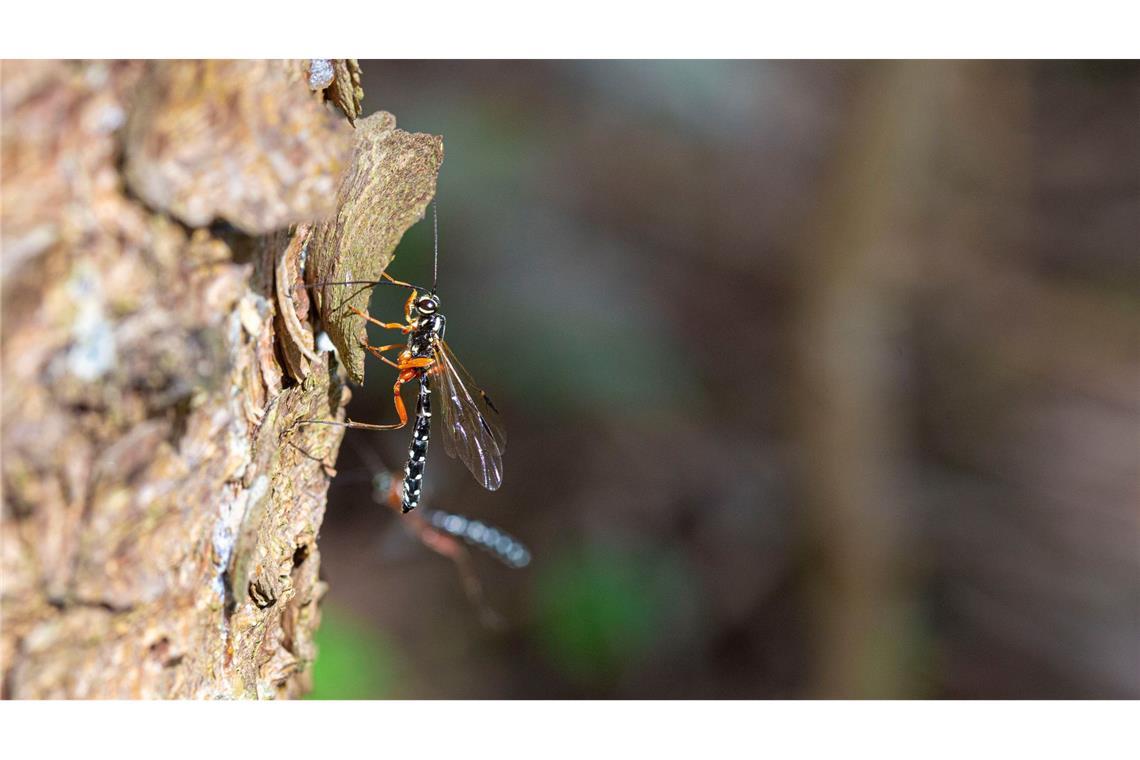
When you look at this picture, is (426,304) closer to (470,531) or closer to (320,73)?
(320,73)

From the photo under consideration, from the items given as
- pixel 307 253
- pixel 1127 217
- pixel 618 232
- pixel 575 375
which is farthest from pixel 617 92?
pixel 307 253

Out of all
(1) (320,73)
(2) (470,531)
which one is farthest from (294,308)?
(2) (470,531)

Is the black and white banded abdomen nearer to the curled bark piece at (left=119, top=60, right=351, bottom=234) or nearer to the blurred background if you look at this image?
the curled bark piece at (left=119, top=60, right=351, bottom=234)

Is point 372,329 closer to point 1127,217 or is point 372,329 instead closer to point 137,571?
point 137,571

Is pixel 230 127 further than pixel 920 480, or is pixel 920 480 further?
pixel 920 480

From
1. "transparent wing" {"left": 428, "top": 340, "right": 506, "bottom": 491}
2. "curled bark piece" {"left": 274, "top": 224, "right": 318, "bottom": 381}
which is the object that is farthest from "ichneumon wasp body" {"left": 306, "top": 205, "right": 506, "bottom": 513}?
"curled bark piece" {"left": 274, "top": 224, "right": 318, "bottom": 381}

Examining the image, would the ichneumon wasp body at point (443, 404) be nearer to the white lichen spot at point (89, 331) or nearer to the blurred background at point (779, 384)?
the white lichen spot at point (89, 331)
